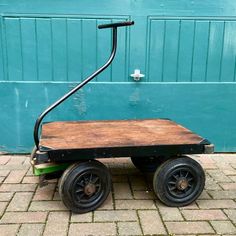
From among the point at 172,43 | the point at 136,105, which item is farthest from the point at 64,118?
the point at 172,43

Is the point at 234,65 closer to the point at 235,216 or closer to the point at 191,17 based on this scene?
the point at 191,17

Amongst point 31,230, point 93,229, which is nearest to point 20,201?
point 31,230

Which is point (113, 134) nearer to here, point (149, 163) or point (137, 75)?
point (149, 163)

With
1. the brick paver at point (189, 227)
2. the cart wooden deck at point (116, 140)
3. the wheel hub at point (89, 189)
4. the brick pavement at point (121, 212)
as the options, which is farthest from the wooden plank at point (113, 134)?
the brick paver at point (189, 227)

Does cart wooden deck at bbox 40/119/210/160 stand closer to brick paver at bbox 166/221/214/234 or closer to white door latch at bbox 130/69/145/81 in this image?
brick paver at bbox 166/221/214/234

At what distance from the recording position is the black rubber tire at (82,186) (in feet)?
9.48

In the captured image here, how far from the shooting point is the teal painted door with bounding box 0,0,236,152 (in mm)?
4277

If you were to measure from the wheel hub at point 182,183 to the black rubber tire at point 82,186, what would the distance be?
68 cm

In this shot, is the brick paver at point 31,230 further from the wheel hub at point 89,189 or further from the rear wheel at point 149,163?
the rear wheel at point 149,163

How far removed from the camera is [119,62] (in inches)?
175

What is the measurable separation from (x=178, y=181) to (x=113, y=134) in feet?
2.66

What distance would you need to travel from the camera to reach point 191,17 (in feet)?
14.3

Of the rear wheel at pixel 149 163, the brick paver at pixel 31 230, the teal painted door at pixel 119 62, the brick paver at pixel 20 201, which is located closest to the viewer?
the brick paver at pixel 31 230

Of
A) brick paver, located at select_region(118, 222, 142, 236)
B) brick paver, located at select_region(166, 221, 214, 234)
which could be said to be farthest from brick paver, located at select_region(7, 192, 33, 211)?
brick paver, located at select_region(166, 221, 214, 234)
